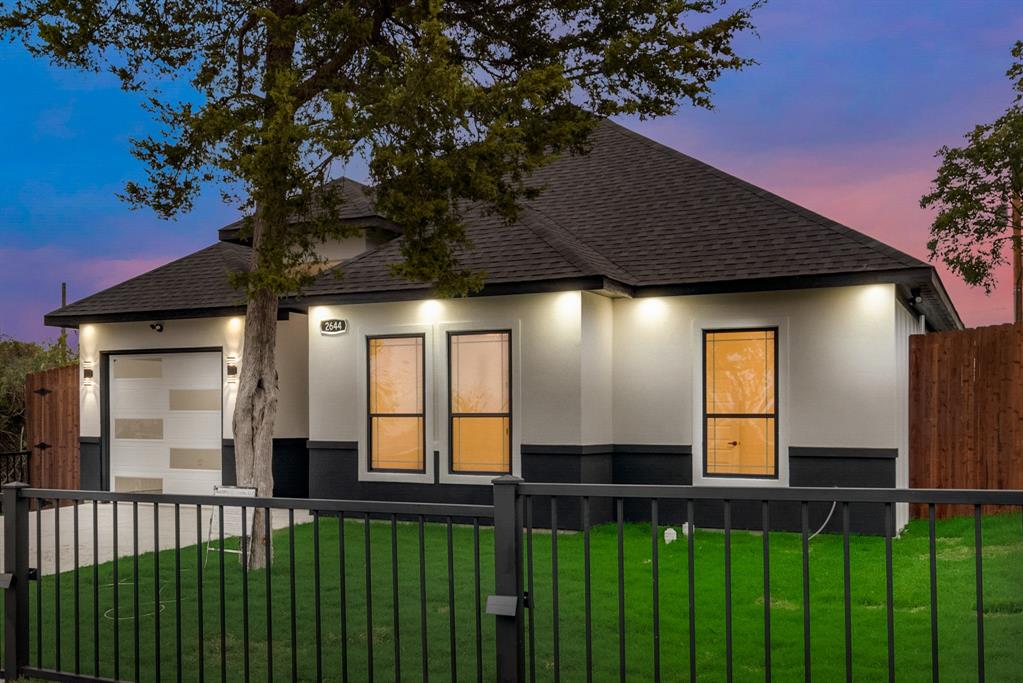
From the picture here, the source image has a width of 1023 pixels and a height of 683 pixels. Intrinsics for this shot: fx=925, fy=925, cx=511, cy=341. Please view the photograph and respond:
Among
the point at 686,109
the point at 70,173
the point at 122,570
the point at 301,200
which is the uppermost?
the point at 70,173

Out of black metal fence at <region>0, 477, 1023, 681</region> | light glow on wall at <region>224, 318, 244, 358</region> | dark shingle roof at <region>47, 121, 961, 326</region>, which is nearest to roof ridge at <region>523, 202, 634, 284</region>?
dark shingle roof at <region>47, 121, 961, 326</region>

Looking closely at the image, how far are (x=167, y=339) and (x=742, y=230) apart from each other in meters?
8.94

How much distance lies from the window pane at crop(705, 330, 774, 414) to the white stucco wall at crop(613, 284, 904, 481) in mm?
166

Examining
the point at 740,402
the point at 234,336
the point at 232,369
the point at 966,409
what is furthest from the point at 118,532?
the point at 966,409

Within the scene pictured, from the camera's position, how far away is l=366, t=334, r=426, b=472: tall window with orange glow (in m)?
12.0

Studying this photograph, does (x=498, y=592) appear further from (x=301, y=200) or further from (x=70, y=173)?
(x=70, y=173)

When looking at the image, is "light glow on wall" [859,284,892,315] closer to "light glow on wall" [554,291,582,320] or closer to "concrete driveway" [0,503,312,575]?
"light glow on wall" [554,291,582,320]

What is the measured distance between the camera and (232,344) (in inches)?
551

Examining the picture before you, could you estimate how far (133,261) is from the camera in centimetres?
4191

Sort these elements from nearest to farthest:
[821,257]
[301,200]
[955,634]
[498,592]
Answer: [498,592], [955,634], [301,200], [821,257]

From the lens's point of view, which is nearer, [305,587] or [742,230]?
[305,587]

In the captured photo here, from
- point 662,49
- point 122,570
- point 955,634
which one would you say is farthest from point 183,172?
point 955,634

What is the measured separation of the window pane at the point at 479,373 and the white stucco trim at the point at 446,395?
117 millimetres

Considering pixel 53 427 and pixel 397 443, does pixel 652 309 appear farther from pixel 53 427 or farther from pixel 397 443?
pixel 53 427
